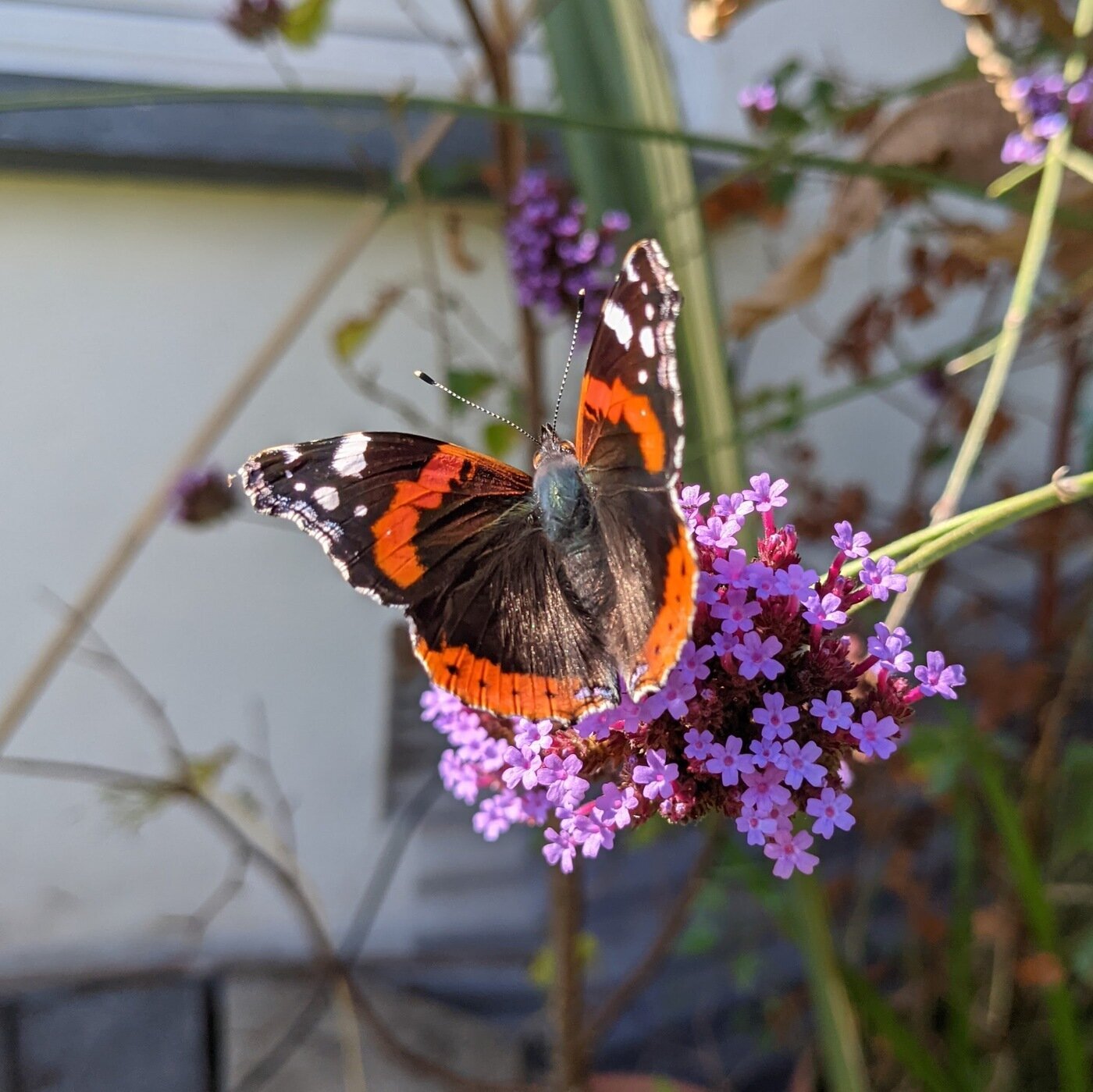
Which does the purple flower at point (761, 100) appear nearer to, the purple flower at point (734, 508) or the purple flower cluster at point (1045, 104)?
the purple flower cluster at point (1045, 104)

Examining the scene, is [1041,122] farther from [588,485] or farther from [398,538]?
[398,538]

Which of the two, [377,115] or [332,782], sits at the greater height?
[377,115]

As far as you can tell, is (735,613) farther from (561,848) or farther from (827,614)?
(561,848)

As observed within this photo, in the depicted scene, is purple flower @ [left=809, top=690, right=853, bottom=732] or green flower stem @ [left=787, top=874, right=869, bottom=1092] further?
green flower stem @ [left=787, top=874, right=869, bottom=1092]

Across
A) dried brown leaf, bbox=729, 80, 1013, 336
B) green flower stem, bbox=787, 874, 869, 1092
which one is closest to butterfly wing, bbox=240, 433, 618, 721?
green flower stem, bbox=787, 874, 869, 1092

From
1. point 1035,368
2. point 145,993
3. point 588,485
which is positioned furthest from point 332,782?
point 1035,368

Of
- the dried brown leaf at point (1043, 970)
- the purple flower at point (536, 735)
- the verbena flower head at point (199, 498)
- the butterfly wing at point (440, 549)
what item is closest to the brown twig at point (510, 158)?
the butterfly wing at point (440, 549)

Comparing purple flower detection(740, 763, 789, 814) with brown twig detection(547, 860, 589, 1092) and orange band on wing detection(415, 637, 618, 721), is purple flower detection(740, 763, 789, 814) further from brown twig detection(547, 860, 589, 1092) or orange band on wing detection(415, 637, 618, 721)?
brown twig detection(547, 860, 589, 1092)
